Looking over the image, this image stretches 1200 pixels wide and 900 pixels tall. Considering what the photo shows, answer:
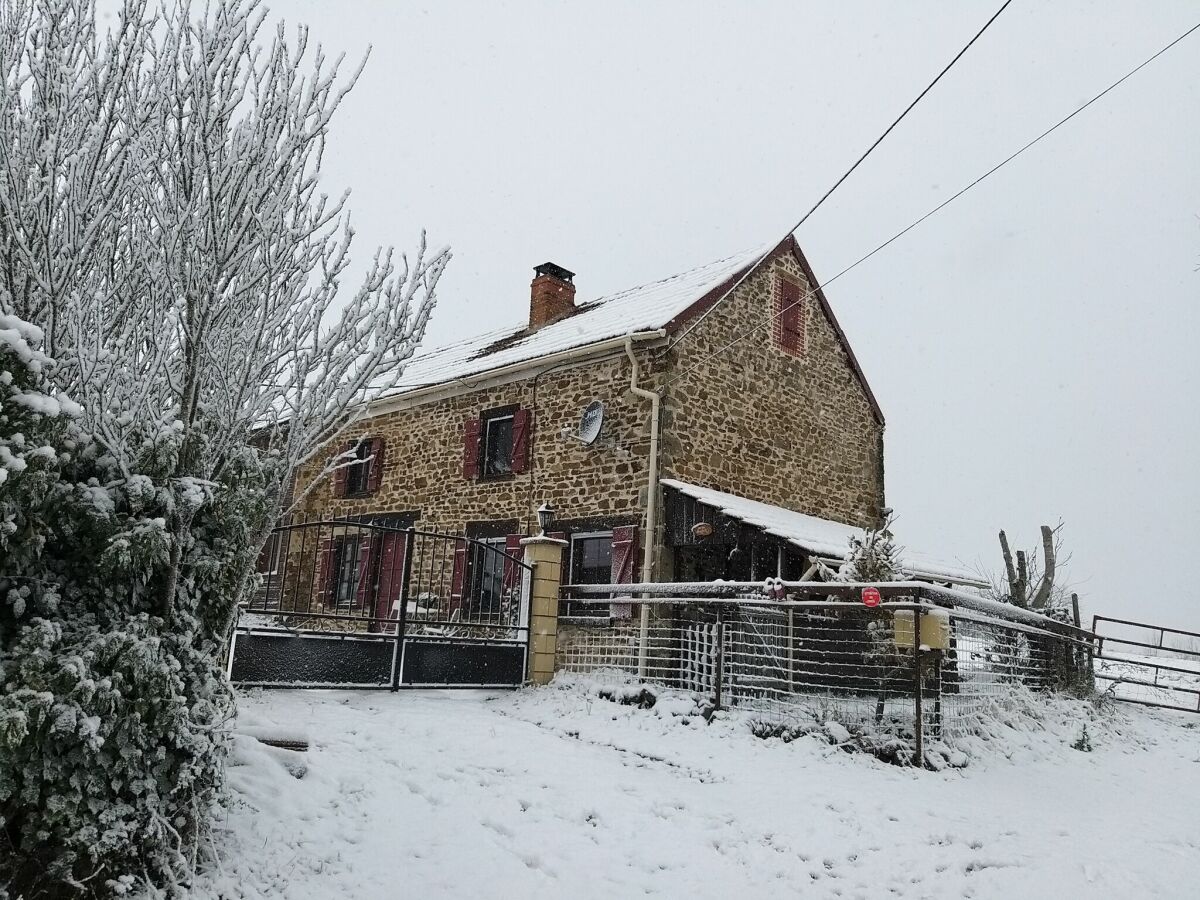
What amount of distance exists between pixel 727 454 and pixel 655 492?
188 centimetres

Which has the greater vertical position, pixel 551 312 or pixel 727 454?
pixel 551 312

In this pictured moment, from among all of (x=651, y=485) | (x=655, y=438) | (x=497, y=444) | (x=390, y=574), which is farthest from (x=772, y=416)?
(x=390, y=574)

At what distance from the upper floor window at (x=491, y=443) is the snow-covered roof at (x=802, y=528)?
3.41m

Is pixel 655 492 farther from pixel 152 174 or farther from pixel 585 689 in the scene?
pixel 152 174

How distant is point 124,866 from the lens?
3.82m

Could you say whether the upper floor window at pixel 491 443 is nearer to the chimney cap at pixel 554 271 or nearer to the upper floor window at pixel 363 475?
the upper floor window at pixel 363 475

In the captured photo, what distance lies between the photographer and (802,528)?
39.8 feet

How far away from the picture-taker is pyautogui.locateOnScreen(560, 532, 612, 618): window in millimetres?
12705

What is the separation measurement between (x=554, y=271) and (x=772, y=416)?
608cm

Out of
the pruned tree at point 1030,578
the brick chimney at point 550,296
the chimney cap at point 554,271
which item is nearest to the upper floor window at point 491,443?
the brick chimney at point 550,296

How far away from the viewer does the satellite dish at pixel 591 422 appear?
12.9 m

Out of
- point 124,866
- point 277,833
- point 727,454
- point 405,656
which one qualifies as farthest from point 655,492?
point 124,866

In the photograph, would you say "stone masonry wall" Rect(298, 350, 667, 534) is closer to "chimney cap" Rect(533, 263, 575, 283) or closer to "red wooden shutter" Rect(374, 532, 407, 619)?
"red wooden shutter" Rect(374, 532, 407, 619)

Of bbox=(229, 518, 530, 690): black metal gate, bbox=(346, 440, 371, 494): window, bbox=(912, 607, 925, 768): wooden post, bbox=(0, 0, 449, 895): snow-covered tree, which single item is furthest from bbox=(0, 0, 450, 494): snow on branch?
bbox=(346, 440, 371, 494): window
